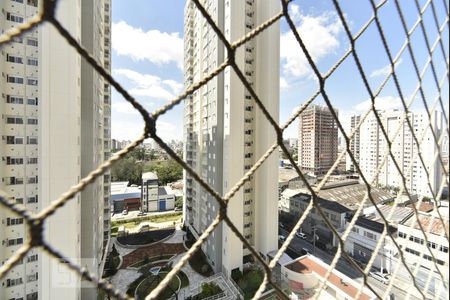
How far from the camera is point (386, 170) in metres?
9.06

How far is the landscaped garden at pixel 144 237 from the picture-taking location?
5.22 metres

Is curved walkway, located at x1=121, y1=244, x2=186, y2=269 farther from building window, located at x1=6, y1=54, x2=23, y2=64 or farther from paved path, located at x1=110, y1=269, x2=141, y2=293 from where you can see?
building window, located at x1=6, y1=54, x2=23, y2=64

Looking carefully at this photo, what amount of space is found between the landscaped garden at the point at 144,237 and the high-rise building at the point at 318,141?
25.9ft

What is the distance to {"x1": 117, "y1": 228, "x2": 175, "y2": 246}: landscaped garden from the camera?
5.22m

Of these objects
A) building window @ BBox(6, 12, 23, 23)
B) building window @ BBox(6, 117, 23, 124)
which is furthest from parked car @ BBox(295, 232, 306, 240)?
building window @ BBox(6, 12, 23, 23)

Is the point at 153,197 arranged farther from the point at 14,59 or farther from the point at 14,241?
the point at 14,59

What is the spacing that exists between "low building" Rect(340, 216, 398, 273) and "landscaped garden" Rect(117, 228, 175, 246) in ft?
13.9

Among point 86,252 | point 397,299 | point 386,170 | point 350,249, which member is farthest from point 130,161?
point 386,170

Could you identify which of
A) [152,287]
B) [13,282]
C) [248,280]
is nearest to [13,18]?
[13,282]

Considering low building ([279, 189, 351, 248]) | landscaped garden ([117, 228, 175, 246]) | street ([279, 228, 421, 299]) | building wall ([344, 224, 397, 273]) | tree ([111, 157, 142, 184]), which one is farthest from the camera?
tree ([111, 157, 142, 184])

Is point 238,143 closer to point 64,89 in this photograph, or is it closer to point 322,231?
point 64,89

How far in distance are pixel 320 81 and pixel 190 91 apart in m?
0.29

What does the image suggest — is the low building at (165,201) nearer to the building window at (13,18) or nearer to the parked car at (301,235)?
the parked car at (301,235)

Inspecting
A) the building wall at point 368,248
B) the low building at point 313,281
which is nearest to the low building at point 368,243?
the building wall at point 368,248
